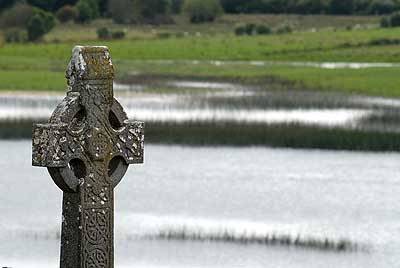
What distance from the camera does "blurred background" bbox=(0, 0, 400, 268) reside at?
16078 millimetres

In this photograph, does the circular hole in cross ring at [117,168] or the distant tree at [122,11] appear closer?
the circular hole in cross ring at [117,168]

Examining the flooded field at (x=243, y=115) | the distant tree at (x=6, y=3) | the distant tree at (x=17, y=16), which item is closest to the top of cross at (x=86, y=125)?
Answer: the flooded field at (x=243, y=115)

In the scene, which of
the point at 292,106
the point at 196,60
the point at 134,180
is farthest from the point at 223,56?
the point at 134,180

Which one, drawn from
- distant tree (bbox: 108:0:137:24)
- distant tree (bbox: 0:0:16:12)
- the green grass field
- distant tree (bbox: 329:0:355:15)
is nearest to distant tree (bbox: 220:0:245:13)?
distant tree (bbox: 329:0:355:15)

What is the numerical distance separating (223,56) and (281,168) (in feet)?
106

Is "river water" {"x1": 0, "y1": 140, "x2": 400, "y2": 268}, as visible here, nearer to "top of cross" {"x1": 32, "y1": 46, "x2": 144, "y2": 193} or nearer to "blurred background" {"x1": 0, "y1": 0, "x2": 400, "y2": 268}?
"blurred background" {"x1": 0, "y1": 0, "x2": 400, "y2": 268}

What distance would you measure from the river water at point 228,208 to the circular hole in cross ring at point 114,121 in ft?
22.5

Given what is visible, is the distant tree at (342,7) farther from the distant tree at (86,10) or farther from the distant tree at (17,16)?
the distant tree at (17,16)

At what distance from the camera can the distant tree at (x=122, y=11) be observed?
70.3 metres

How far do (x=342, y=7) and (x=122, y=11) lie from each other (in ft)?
41.3

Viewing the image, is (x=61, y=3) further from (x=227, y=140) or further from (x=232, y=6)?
(x=227, y=140)

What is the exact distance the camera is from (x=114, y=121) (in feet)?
24.5

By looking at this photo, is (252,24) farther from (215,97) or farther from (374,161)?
(374,161)

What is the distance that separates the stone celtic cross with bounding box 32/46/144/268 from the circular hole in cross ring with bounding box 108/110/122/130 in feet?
0.07
